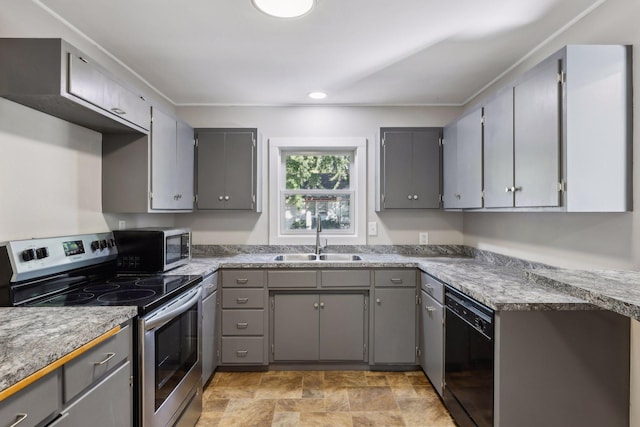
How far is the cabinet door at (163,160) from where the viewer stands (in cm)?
235

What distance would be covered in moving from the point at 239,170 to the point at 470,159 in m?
1.97

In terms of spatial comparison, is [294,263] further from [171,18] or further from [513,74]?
[513,74]

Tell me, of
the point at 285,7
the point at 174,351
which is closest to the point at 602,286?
the point at 285,7

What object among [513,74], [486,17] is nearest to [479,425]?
[486,17]

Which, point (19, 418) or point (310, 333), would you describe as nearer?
point (19, 418)

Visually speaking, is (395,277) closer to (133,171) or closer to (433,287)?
(433,287)

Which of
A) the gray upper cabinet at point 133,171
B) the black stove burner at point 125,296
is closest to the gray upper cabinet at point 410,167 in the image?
the gray upper cabinet at point 133,171

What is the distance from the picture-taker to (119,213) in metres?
2.46

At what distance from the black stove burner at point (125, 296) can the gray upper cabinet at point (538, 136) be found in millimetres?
2072

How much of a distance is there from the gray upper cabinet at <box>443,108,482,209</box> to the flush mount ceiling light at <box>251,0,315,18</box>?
4.59ft

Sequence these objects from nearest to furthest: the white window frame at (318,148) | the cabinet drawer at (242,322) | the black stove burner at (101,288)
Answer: the black stove burner at (101,288), the cabinet drawer at (242,322), the white window frame at (318,148)

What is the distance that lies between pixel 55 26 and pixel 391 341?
10.1 ft

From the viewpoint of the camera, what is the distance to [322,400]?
2.36 metres

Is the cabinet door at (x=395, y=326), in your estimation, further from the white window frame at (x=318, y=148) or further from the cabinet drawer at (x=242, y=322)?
the cabinet drawer at (x=242, y=322)
